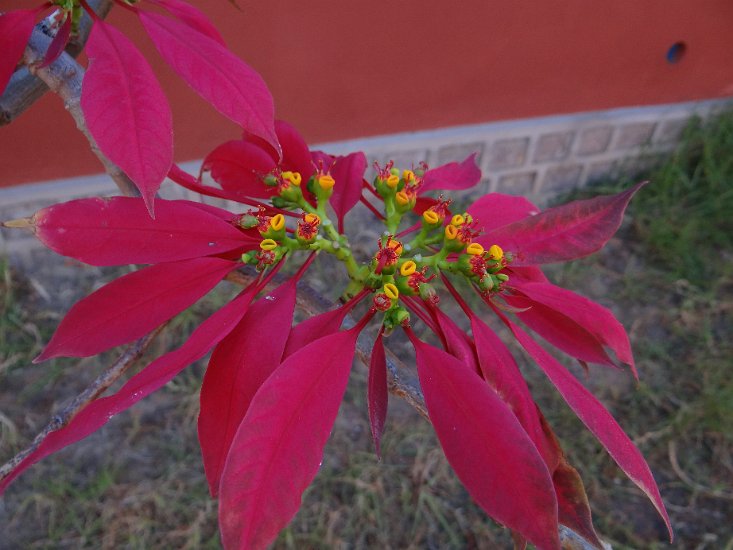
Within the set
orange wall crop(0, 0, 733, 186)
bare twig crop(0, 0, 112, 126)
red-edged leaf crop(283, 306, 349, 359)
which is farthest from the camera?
orange wall crop(0, 0, 733, 186)

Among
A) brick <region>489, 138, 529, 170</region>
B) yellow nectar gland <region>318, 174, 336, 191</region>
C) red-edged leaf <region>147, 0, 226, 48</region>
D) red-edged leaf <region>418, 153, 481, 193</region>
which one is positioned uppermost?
brick <region>489, 138, 529, 170</region>

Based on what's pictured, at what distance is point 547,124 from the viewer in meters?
1.74

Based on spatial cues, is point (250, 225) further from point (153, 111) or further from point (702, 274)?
point (702, 274)

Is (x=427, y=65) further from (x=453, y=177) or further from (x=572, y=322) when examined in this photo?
(x=572, y=322)

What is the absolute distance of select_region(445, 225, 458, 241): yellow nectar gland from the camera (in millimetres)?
528

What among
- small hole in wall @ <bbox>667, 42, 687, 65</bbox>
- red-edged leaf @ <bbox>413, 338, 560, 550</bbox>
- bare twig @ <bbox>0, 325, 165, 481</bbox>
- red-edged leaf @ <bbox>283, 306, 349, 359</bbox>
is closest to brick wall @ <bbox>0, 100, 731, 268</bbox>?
small hole in wall @ <bbox>667, 42, 687, 65</bbox>

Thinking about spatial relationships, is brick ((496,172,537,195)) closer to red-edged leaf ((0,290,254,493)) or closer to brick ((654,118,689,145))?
brick ((654,118,689,145))

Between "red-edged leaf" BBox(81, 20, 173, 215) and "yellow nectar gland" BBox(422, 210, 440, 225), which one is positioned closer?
"red-edged leaf" BBox(81, 20, 173, 215)

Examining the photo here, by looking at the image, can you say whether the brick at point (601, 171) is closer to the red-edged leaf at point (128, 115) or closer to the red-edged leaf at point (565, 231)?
the red-edged leaf at point (565, 231)

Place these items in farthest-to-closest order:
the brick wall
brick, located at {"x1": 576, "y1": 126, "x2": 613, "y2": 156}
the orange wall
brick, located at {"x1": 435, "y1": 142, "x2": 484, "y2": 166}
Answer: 1. brick, located at {"x1": 576, "y1": 126, "x2": 613, "y2": 156}
2. brick, located at {"x1": 435, "y1": 142, "x2": 484, "y2": 166}
3. the brick wall
4. the orange wall

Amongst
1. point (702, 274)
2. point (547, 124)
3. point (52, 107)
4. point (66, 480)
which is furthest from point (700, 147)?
point (66, 480)

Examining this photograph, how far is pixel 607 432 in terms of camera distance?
0.44 metres

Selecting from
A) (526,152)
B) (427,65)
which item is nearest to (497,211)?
(427,65)

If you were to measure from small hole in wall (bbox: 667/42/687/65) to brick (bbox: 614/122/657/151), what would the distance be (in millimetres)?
180
